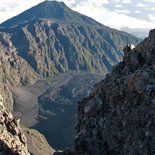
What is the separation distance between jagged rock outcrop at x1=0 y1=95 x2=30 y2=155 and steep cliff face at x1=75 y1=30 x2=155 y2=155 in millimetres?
11970

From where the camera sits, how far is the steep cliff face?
202 ft

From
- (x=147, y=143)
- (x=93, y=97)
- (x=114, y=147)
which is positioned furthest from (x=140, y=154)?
(x=93, y=97)

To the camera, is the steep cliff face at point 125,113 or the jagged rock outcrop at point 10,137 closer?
the steep cliff face at point 125,113

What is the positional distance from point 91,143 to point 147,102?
1072 cm

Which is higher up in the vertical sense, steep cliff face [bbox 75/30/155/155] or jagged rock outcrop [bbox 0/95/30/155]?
steep cliff face [bbox 75/30/155/155]

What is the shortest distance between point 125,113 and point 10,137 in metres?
22.1

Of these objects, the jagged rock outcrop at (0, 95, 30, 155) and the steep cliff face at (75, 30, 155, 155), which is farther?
the jagged rock outcrop at (0, 95, 30, 155)

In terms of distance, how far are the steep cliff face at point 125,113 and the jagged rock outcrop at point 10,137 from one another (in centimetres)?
1197

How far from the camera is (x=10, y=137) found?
7525 centimetres

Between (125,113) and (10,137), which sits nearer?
(125,113)

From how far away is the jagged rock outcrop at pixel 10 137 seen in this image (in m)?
71.0

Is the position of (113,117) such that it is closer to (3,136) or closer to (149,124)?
(149,124)

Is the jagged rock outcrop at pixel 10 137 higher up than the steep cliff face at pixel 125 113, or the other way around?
the steep cliff face at pixel 125 113

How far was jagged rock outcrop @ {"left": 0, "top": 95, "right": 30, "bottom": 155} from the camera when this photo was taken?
71.0 meters
